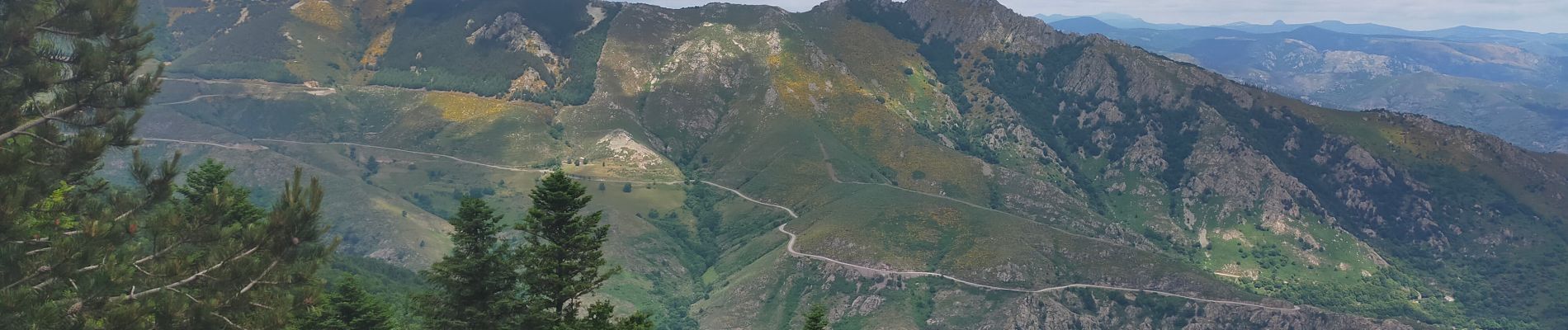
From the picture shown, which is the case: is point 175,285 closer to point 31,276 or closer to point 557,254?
point 31,276

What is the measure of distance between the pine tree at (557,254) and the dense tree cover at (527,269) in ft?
0.14

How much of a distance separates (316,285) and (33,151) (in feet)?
28.5

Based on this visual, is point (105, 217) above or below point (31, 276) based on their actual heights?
above

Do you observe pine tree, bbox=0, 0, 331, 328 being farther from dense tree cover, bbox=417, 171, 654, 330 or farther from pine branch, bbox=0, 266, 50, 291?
dense tree cover, bbox=417, 171, 654, 330

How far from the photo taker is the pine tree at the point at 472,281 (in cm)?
4600

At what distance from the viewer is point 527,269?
4966 centimetres

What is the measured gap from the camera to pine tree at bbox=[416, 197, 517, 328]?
151 feet

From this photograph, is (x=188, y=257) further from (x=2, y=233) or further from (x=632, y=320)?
(x=632, y=320)

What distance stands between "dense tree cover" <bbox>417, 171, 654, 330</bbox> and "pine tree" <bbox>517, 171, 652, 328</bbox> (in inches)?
1.7

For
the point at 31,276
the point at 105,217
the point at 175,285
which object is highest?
the point at 105,217

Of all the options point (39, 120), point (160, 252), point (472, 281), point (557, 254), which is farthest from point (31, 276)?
point (557, 254)

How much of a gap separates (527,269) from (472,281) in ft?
12.4

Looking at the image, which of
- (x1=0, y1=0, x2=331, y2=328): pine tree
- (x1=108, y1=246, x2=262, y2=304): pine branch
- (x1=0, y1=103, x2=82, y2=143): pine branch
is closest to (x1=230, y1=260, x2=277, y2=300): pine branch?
(x1=0, y1=0, x2=331, y2=328): pine tree

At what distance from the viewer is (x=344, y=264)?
6718 inches
